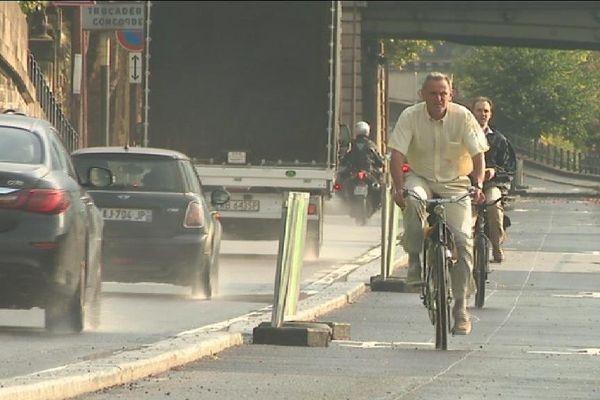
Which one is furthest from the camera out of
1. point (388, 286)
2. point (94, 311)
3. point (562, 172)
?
point (562, 172)

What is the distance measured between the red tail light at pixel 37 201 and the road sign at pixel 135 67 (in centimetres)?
1958

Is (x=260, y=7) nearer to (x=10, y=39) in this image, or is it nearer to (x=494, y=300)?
(x=10, y=39)

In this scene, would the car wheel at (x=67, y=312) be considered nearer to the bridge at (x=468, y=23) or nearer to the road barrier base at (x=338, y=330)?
the road barrier base at (x=338, y=330)

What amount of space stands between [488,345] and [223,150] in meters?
12.9

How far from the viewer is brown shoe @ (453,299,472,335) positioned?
14.2 m

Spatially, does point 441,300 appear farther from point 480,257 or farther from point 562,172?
point 562,172

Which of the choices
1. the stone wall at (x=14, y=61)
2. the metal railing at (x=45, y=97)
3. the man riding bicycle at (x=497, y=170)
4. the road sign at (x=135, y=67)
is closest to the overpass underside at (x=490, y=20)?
the metal railing at (x=45, y=97)

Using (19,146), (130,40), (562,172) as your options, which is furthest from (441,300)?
(562,172)

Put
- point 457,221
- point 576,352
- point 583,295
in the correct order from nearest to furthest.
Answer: point 576,352, point 457,221, point 583,295

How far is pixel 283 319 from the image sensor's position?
14.1 metres

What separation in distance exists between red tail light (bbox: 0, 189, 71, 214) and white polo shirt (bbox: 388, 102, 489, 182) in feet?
7.06

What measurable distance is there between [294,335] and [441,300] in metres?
0.96

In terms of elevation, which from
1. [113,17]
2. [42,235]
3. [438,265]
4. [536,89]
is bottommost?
[438,265]

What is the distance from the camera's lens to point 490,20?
65875mm
